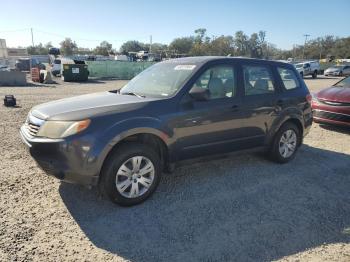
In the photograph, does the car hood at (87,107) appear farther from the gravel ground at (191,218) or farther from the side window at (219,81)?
the gravel ground at (191,218)

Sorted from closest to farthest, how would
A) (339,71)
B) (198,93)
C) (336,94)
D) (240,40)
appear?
(198,93), (336,94), (339,71), (240,40)

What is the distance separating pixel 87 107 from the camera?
392cm

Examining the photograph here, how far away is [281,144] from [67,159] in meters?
3.63

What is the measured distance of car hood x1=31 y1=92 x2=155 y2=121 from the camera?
3.71 meters

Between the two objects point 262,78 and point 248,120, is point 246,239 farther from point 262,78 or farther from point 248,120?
point 262,78

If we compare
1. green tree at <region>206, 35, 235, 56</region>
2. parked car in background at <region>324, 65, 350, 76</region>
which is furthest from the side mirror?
green tree at <region>206, 35, 235, 56</region>

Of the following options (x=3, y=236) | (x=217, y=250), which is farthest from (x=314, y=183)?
(x=3, y=236)

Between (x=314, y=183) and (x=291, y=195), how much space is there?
2.23 ft

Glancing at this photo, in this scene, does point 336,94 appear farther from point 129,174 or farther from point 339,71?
point 339,71

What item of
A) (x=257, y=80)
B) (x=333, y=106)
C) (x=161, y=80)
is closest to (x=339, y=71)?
(x=333, y=106)

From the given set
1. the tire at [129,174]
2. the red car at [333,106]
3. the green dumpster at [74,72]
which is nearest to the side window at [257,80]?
the tire at [129,174]

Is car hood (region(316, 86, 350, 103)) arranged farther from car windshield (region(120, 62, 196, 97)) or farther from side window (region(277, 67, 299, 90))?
car windshield (region(120, 62, 196, 97))

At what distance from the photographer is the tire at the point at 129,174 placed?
3.76 metres

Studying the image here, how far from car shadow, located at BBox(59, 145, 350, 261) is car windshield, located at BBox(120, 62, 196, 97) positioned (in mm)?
1321
